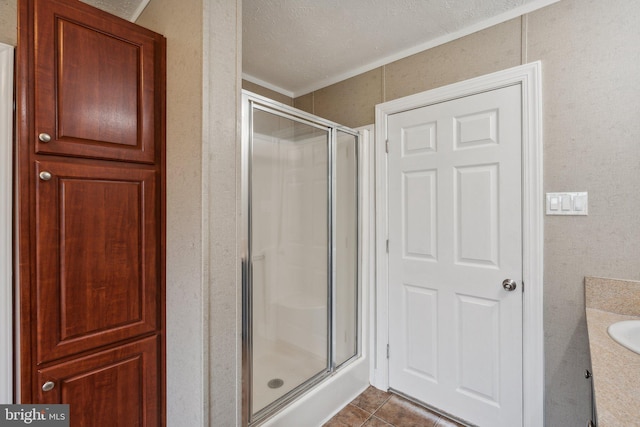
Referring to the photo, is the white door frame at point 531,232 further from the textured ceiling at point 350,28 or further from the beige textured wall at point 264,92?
the beige textured wall at point 264,92

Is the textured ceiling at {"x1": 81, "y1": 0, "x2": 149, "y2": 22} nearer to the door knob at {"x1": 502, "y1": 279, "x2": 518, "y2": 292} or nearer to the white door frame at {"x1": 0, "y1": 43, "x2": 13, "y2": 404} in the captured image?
the white door frame at {"x1": 0, "y1": 43, "x2": 13, "y2": 404}

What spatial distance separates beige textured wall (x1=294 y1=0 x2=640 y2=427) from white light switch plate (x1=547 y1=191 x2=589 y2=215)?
0.03m

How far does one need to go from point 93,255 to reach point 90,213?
0.16m

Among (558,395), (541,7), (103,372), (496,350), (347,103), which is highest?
(541,7)

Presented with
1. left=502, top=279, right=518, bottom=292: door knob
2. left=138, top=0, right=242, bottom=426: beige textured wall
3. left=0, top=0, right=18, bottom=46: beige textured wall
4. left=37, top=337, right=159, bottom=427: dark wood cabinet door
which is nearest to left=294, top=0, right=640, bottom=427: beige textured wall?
left=502, top=279, right=518, bottom=292: door knob

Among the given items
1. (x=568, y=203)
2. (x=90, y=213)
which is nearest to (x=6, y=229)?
(x=90, y=213)

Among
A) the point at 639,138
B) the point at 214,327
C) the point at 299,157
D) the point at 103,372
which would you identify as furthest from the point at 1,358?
the point at 639,138

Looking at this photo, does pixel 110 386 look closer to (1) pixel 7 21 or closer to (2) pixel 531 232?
(1) pixel 7 21

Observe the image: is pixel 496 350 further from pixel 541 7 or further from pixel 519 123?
pixel 541 7

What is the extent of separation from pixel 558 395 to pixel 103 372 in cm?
209

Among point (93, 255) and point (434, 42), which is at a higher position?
point (434, 42)

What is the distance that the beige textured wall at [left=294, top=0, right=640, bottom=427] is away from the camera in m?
1.30

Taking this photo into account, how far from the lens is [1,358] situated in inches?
38.3

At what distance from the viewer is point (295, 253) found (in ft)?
6.16
